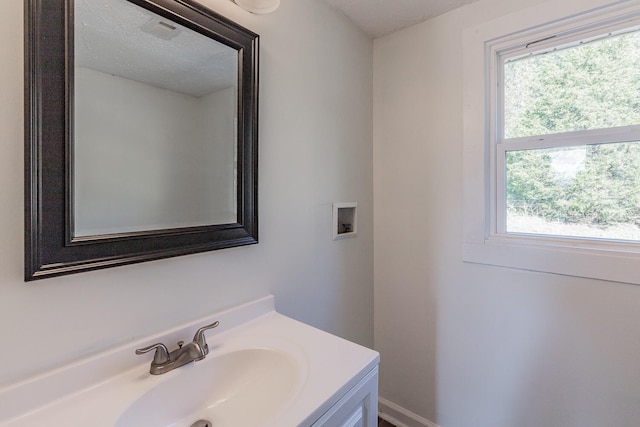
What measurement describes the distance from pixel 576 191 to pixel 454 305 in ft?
2.46

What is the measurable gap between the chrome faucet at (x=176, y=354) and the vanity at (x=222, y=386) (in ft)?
0.06

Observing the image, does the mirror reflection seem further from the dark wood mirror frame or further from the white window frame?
the white window frame

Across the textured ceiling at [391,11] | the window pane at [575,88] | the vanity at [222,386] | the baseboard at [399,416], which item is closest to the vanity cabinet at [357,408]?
the vanity at [222,386]

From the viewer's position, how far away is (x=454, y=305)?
149 centimetres

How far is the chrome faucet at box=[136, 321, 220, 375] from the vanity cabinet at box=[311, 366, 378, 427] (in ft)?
1.26

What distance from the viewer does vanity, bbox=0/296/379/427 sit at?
2.05 feet

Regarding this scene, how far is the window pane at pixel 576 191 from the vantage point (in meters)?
1.14

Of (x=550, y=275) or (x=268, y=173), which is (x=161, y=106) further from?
(x=550, y=275)

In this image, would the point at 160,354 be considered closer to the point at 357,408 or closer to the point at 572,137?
the point at 357,408

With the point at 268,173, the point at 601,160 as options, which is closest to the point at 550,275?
the point at 601,160

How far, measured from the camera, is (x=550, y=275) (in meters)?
1.24

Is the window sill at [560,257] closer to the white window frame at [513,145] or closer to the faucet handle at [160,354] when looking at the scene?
the white window frame at [513,145]

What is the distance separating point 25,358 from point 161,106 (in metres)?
0.70

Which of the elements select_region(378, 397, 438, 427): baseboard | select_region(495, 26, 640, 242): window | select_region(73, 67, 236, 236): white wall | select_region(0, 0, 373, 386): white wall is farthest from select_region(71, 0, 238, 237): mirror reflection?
select_region(378, 397, 438, 427): baseboard
